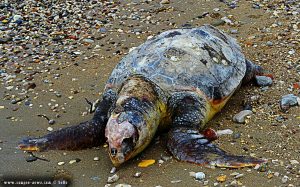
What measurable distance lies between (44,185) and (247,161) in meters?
1.67

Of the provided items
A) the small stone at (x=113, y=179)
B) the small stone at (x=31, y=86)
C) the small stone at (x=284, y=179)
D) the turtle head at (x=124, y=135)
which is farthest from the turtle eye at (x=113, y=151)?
the small stone at (x=31, y=86)

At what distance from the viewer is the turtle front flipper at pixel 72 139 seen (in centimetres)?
454

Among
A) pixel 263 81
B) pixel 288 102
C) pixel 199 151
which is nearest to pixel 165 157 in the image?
pixel 199 151

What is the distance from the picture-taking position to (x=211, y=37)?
531 cm

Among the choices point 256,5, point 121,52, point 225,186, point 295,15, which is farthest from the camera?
point 256,5

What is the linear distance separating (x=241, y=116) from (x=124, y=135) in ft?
4.43

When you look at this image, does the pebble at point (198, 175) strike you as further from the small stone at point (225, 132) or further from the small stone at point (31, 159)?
the small stone at point (31, 159)

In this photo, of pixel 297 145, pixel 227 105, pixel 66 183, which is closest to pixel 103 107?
pixel 66 183

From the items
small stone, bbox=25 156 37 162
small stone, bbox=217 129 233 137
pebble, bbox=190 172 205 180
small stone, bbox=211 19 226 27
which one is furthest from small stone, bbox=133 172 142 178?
small stone, bbox=211 19 226 27

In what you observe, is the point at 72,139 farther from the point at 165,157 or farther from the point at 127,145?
the point at 165,157

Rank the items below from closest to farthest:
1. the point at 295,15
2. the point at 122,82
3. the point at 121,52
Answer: the point at 122,82 < the point at 121,52 < the point at 295,15

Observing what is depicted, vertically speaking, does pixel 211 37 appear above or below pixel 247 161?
above

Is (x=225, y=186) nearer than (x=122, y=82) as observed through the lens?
Yes

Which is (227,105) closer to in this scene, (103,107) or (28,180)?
(103,107)
